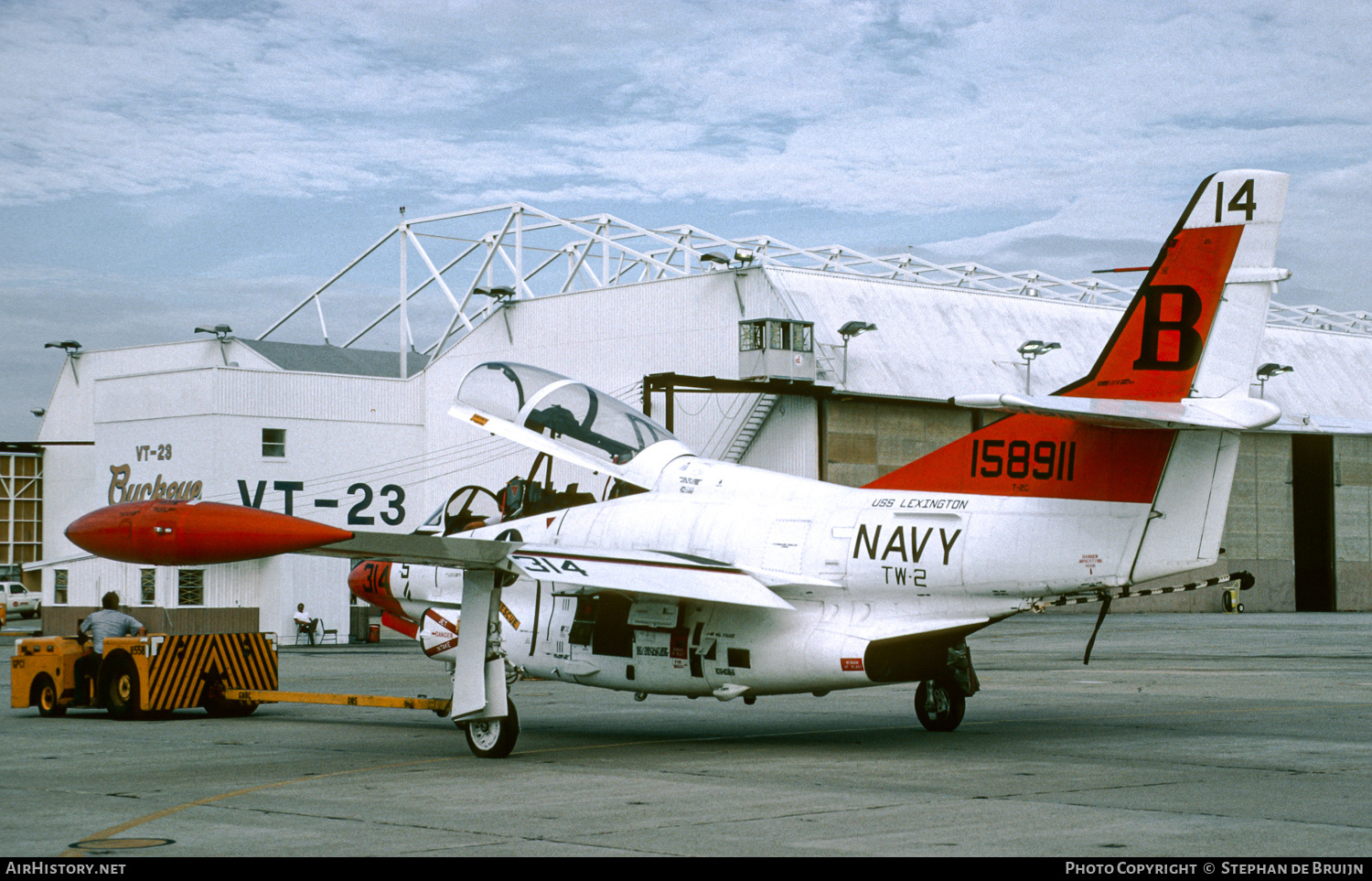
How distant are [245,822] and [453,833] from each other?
1.71 meters

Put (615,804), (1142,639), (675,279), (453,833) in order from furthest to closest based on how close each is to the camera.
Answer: (675,279) < (1142,639) < (615,804) < (453,833)

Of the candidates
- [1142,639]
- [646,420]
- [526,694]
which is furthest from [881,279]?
[646,420]

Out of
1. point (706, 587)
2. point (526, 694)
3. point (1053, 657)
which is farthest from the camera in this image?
point (1053, 657)

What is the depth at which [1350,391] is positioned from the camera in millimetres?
69375

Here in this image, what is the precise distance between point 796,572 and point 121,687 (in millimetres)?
10447

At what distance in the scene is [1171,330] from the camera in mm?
13547

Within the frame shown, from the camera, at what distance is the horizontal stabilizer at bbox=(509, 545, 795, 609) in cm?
1409

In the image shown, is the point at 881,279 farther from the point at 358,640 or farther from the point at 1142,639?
the point at 358,640

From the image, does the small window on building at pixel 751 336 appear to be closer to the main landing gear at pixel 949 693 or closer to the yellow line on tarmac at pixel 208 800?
the main landing gear at pixel 949 693

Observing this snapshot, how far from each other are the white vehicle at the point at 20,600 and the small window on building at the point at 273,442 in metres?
22.9

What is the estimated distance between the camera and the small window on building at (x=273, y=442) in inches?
1944

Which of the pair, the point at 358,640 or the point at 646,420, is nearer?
the point at 646,420

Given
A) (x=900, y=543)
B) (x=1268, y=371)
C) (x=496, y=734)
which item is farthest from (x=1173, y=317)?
(x=1268, y=371)

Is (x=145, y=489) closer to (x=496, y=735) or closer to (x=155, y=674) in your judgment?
(x=155, y=674)
